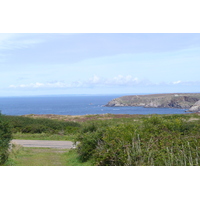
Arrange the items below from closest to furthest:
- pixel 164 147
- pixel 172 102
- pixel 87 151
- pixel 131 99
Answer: pixel 164 147, pixel 87 151, pixel 172 102, pixel 131 99

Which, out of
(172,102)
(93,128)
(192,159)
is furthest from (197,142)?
(172,102)

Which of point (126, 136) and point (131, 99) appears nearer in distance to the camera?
point (126, 136)

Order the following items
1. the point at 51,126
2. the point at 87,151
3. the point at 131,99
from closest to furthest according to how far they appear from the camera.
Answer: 1. the point at 87,151
2. the point at 51,126
3. the point at 131,99

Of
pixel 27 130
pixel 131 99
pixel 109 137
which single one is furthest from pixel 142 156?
pixel 131 99

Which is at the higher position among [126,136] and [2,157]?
[126,136]

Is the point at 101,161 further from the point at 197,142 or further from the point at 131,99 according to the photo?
the point at 131,99

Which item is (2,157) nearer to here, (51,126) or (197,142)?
(197,142)

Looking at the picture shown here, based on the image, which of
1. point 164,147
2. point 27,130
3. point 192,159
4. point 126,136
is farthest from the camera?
point 27,130

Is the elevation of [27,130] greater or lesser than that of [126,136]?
lesser

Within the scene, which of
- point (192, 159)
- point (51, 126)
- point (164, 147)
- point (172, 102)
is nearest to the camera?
point (192, 159)
